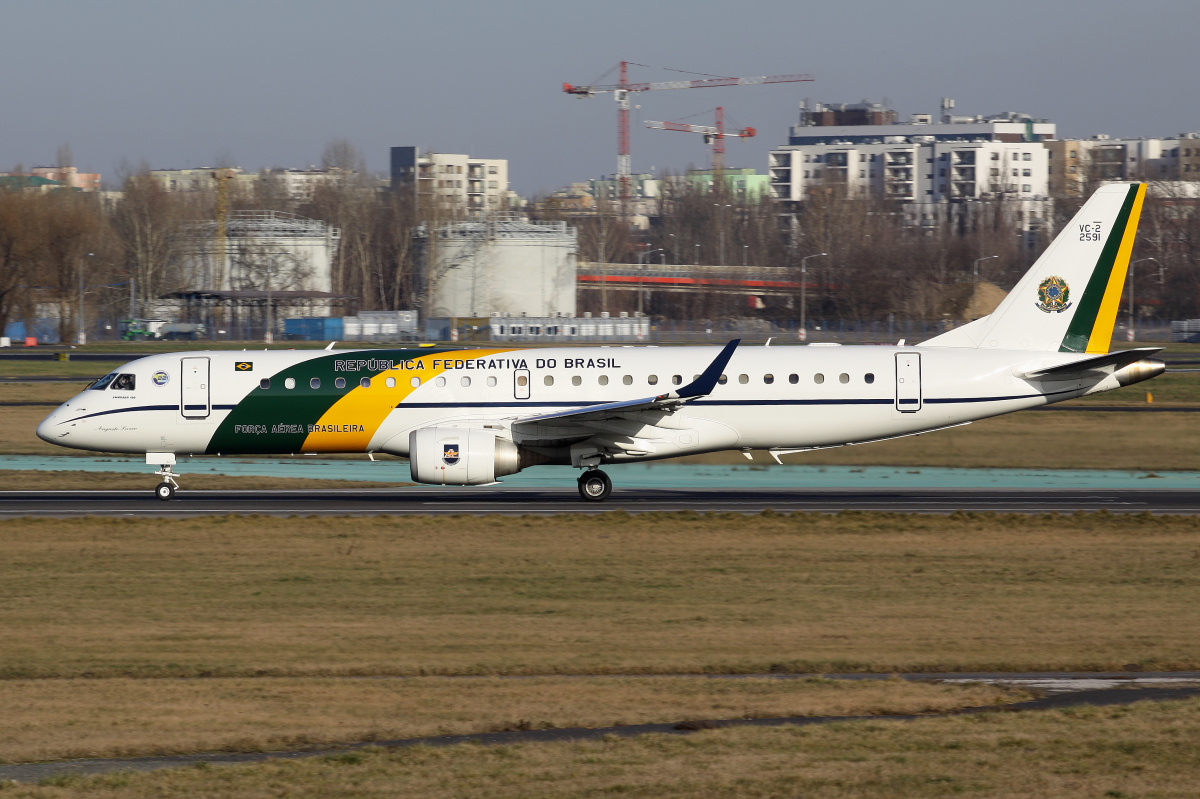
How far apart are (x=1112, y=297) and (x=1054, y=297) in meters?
1.37

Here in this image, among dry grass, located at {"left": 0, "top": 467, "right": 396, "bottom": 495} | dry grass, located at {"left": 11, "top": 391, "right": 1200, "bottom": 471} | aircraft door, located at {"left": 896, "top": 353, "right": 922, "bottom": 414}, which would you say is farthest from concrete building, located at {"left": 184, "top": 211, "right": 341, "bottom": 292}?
aircraft door, located at {"left": 896, "top": 353, "right": 922, "bottom": 414}

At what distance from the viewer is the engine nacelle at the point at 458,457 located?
1065 inches

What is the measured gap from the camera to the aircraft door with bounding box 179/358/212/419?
29.1 meters

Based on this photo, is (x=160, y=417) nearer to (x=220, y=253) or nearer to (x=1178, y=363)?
(x=1178, y=363)

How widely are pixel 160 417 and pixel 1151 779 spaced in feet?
78.3

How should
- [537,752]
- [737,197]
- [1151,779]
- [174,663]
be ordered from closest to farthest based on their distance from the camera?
[1151,779] → [537,752] → [174,663] → [737,197]

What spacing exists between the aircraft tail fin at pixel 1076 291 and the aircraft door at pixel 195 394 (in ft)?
54.3

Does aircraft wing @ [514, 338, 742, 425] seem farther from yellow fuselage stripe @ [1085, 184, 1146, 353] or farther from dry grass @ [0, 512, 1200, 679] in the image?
yellow fuselage stripe @ [1085, 184, 1146, 353]

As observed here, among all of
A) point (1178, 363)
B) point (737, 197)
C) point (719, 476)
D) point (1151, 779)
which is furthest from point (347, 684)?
point (737, 197)

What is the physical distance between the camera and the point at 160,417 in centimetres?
2914

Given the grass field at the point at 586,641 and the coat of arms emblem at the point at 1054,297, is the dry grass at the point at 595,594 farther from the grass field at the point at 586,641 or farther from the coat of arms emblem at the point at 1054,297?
the coat of arms emblem at the point at 1054,297

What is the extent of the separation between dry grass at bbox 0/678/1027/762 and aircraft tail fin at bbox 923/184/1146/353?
18.1m

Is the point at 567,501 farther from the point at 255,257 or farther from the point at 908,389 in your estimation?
the point at 255,257

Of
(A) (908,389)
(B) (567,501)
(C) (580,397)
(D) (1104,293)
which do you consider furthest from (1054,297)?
(B) (567,501)
